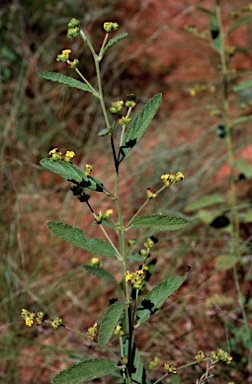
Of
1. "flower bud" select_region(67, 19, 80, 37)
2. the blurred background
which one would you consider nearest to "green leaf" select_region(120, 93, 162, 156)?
"flower bud" select_region(67, 19, 80, 37)

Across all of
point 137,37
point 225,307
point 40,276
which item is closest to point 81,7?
point 137,37

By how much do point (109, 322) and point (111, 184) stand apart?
1.74m

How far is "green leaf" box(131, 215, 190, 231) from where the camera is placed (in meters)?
1.11

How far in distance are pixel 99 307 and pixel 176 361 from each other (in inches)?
22.8

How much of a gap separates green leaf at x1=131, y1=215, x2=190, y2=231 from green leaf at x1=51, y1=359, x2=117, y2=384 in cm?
29

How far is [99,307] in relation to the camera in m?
2.40

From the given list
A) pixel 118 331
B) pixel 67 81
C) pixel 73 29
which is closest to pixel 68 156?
pixel 67 81

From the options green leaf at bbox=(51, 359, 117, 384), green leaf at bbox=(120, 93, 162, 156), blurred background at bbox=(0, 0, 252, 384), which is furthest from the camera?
blurred background at bbox=(0, 0, 252, 384)

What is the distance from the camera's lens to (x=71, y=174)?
1191 mm

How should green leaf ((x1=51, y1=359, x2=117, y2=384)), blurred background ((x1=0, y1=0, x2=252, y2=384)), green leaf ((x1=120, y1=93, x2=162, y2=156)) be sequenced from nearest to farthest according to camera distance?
green leaf ((x1=51, y1=359, x2=117, y2=384)), green leaf ((x1=120, y1=93, x2=162, y2=156)), blurred background ((x1=0, y1=0, x2=252, y2=384))

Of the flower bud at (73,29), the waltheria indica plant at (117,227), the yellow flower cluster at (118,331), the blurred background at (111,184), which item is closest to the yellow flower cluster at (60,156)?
the waltheria indica plant at (117,227)

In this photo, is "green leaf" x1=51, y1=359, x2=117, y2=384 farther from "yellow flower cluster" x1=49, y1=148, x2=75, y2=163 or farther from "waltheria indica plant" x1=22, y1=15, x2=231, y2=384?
"yellow flower cluster" x1=49, y1=148, x2=75, y2=163

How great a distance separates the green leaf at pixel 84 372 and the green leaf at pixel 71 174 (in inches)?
13.6

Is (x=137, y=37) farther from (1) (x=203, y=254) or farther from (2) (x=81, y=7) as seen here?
(1) (x=203, y=254)
